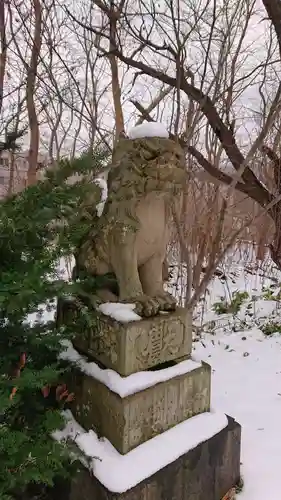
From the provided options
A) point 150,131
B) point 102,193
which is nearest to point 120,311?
point 102,193

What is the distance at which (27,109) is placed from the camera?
14.4ft

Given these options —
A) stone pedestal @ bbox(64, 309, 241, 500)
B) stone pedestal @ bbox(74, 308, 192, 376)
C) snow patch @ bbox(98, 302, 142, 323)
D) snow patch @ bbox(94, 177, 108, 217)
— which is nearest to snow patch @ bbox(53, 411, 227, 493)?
stone pedestal @ bbox(64, 309, 241, 500)

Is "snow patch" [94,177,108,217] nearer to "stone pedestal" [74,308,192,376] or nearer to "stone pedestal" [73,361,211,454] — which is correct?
"stone pedestal" [74,308,192,376]

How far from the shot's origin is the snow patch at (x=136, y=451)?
1.24 metres

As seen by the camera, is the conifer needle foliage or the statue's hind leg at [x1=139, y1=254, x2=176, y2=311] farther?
the statue's hind leg at [x1=139, y1=254, x2=176, y2=311]

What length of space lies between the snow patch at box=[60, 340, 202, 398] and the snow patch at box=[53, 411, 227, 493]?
20cm

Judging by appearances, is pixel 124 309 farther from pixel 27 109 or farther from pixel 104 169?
pixel 27 109

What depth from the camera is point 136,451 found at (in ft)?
4.35

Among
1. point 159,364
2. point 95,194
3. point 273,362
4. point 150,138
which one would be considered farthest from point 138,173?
point 273,362

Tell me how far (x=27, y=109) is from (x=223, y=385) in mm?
3544

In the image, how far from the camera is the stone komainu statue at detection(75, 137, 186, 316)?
129cm

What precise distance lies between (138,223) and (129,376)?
52 centimetres

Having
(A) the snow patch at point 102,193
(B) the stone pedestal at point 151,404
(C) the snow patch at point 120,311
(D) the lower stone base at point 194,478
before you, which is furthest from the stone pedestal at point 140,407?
(A) the snow patch at point 102,193

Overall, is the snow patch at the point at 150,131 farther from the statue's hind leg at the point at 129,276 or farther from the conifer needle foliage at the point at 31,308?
the statue's hind leg at the point at 129,276
